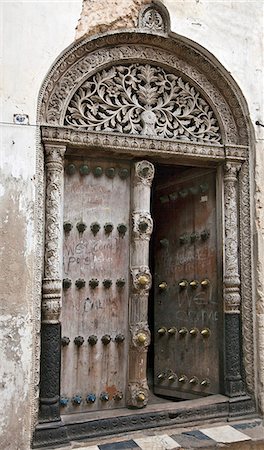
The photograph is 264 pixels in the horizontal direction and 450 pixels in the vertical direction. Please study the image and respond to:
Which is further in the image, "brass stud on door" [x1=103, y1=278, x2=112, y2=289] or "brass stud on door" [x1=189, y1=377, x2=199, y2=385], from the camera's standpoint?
"brass stud on door" [x1=189, y1=377, x2=199, y2=385]

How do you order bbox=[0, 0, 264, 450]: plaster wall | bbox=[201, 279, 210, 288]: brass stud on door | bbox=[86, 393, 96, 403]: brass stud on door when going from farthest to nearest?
bbox=[201, 279, 210, 288]: brass stud on door < bbox=[86, 393, 96, 403]: brass stud on door < bbox=[0, 0, 264, 450]: plaster wall

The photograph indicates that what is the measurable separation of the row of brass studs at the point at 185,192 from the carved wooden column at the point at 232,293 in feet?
0.72

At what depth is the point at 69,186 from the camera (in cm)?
331

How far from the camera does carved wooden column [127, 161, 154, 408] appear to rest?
3.28m

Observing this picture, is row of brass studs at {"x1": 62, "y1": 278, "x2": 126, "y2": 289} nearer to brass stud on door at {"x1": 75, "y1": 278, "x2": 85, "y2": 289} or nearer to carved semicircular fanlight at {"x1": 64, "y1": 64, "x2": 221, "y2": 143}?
brass stud on door at {"x1": 75, "y1": 278, "x2": 85, "y2": 289}

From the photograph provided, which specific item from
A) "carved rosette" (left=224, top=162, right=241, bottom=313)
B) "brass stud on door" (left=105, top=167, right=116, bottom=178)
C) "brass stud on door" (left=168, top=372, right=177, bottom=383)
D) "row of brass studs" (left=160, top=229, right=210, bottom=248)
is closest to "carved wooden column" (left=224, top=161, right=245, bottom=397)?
"carved rosette" (left=224, top=162, right=241, bottom=313)

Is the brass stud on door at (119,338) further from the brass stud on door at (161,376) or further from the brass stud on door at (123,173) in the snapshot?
the brass stud on door at (123,173)

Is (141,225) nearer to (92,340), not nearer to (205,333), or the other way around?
(92,340)

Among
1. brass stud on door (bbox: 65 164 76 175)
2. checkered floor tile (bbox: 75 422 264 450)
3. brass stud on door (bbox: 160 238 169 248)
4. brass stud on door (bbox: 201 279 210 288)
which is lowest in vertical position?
checkered floor tile (bbox: 75 422 264 450)

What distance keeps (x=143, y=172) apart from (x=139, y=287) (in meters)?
0.81

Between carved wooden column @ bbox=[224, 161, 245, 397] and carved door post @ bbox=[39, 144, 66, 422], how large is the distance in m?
1.23

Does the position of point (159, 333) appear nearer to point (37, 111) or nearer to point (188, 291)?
point (188, 291)

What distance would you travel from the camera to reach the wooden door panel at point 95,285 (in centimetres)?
323

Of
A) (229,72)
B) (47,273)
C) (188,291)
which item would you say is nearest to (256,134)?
(229,72)
